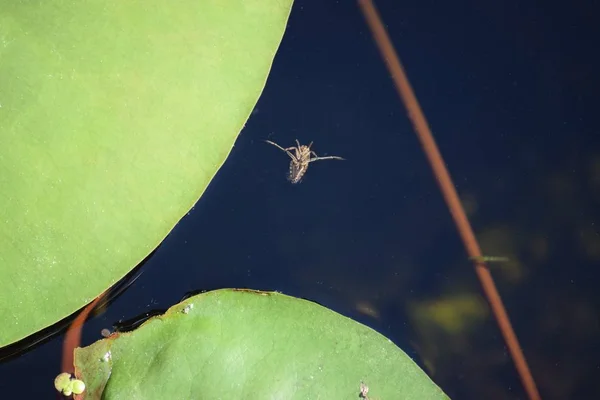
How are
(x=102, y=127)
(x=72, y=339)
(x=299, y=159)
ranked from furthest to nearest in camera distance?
(x=299, y=159) → (x=72, y=339) → (x=102, y=127)

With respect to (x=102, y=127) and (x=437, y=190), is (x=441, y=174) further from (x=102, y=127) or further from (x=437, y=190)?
(x=102, y=127)

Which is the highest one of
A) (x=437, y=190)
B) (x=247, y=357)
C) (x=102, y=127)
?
(x=102, y=127)

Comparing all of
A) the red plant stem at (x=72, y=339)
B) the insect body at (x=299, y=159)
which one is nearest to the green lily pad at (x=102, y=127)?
the red plant stem at (x=72, y=339)

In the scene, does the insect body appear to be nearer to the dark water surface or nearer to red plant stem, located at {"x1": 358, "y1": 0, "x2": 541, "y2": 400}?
the dark water surface

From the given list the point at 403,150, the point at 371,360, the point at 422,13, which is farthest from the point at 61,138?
the point at 422,13

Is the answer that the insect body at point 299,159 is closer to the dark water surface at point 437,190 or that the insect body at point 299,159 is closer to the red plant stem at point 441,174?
the dark water surface at point 437,190

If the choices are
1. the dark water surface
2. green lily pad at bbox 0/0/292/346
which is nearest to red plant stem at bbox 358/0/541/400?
the dark water surface

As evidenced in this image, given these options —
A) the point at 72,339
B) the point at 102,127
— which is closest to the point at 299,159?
the point at 102,127
